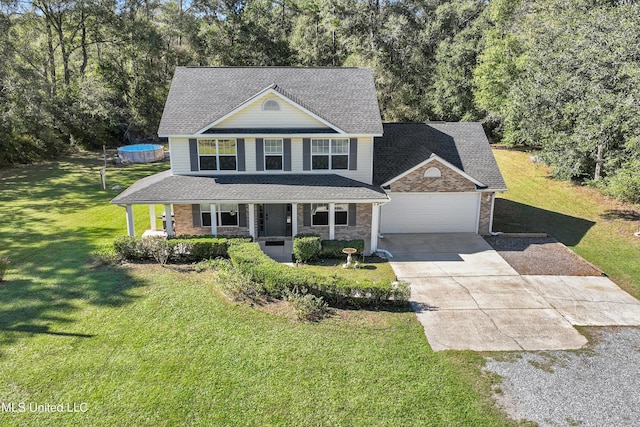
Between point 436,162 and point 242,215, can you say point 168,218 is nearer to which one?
point 242,215

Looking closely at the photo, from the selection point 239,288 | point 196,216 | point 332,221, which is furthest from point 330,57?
point 239,288

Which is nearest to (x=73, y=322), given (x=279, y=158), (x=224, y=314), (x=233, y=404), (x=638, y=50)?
(x=224, y=314)

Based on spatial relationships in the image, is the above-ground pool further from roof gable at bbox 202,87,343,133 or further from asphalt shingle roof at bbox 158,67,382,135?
roof gable at bbox 202,87,343,133

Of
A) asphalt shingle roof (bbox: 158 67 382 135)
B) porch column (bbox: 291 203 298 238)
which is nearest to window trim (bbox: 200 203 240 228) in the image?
porch column (bbox: 291 203 298 238)

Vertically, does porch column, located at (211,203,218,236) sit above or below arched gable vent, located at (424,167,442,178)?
below

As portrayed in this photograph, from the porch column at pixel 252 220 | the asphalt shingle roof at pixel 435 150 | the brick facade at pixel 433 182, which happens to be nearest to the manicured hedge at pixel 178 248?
the porch column at pixel 252 220

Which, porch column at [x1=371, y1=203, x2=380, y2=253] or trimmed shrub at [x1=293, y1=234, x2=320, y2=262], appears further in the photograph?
porch column at [x1=371, y1=203, x2=380, y2=253]

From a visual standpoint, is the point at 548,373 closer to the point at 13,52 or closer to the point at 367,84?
the point at 367,84
